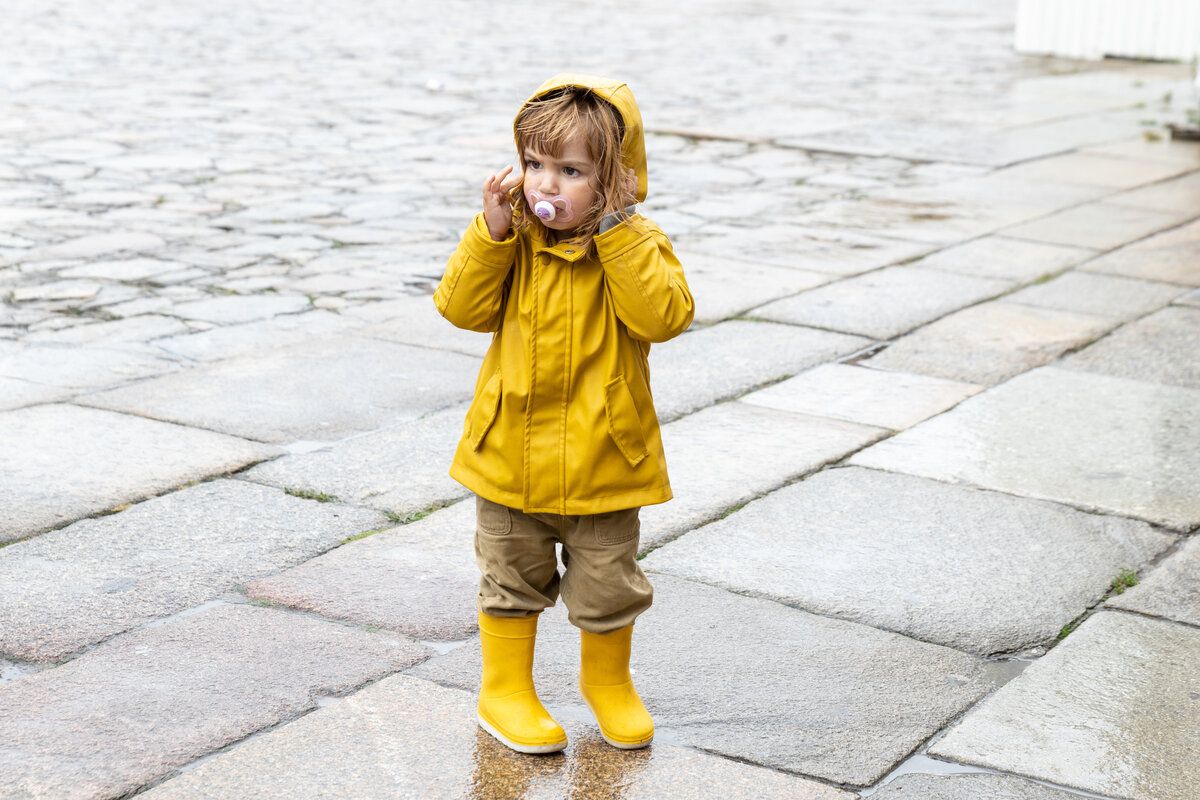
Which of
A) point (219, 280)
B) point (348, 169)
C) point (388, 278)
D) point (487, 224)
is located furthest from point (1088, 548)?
point (348, 169)

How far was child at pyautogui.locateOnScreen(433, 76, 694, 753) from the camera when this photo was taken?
2221 millimetres

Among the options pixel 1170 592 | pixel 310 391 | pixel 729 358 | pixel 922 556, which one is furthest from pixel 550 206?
pixel 729 358

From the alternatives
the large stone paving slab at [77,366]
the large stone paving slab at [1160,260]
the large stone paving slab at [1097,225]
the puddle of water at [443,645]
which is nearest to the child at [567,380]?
the puddle of water at [443,645]

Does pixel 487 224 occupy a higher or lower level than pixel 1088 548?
higher

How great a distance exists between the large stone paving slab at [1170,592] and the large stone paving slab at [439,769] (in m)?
1.08

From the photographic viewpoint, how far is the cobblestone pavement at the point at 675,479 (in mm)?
2451

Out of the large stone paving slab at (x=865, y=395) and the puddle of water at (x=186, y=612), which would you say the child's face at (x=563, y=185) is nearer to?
the puddle of water at (x=186, y=612)

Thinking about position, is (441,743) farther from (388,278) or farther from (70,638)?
(388,278)

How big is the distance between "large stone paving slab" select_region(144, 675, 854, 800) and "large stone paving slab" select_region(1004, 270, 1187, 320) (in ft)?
12.0

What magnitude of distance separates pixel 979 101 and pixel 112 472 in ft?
30.7

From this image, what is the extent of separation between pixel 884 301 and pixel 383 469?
259cm

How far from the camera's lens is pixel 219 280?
18.6 ft

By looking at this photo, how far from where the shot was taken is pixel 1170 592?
3098mm

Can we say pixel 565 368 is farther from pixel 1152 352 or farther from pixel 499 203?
pixel 1152 352
